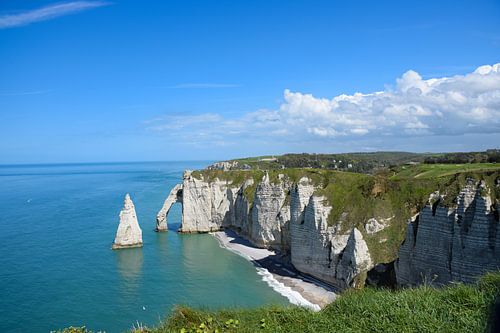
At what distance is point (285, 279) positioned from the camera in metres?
36.7

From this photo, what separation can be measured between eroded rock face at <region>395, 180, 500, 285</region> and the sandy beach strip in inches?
258

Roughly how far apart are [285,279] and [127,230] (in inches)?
932

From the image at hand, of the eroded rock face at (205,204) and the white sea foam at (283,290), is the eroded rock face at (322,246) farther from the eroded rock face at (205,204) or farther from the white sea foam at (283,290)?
the eroded rock face at (205,204)

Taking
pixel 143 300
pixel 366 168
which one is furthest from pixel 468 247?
pixel 366 168

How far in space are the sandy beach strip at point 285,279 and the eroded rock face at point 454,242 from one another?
6566 mm

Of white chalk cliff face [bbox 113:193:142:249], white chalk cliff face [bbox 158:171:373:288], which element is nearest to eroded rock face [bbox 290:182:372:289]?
white chalk cliff face [bbox 158:171:373:288]

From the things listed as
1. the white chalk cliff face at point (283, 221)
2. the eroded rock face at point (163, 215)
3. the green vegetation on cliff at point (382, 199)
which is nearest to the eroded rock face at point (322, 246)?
the white chalk cliff face at point (283, 221)

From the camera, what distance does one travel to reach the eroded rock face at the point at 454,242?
21.8 metres

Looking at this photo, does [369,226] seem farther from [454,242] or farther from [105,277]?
[105,277]

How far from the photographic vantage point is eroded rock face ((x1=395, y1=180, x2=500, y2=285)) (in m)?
21.8

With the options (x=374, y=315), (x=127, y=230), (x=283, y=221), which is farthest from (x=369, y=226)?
(x=127, y=230)

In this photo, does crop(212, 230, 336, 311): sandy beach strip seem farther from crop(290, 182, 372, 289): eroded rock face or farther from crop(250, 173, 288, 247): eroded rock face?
crop(250, 173, 288, 247): eroded rock face

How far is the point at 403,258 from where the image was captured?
2669 cm

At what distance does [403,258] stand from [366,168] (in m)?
81.7
